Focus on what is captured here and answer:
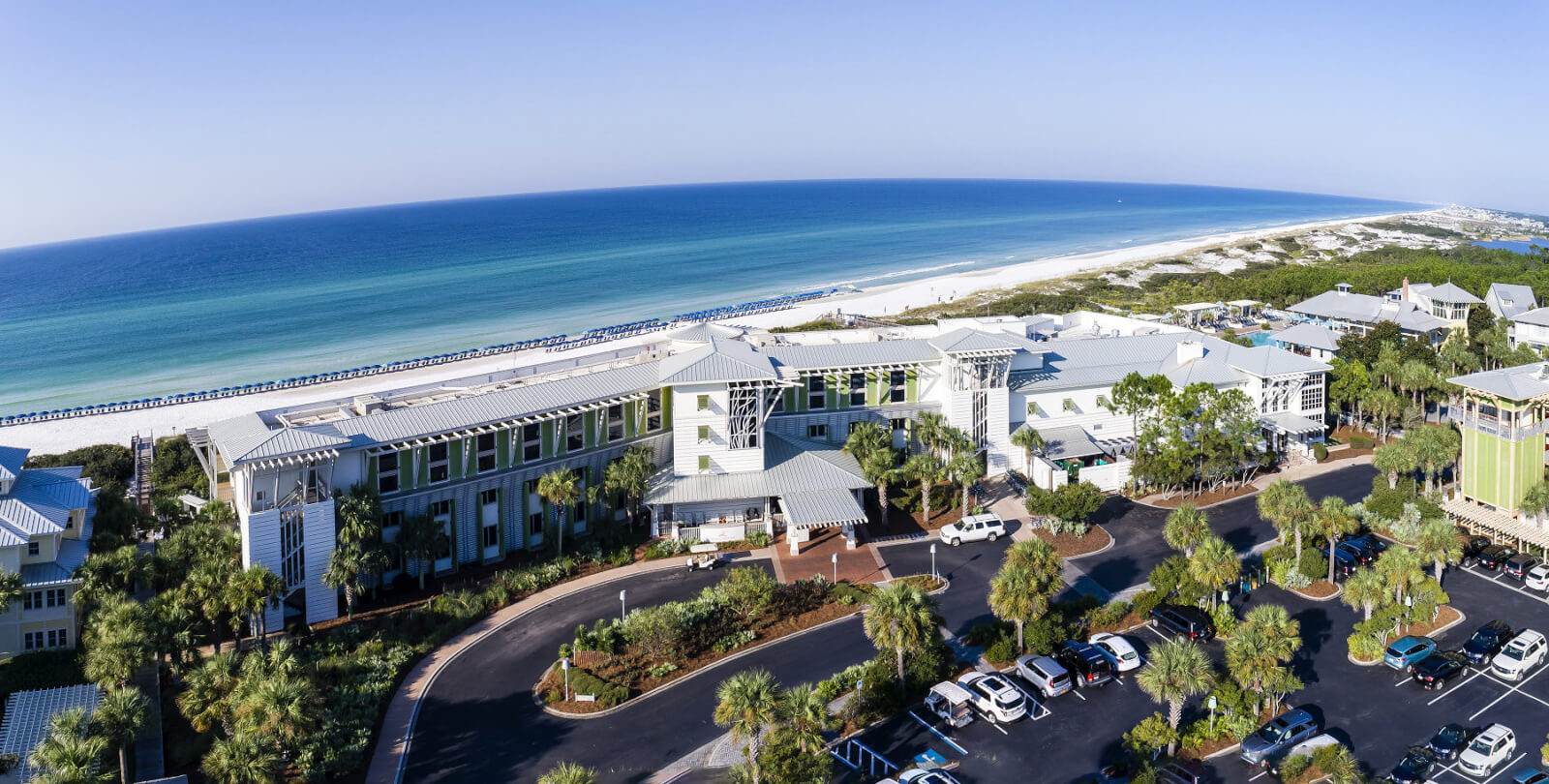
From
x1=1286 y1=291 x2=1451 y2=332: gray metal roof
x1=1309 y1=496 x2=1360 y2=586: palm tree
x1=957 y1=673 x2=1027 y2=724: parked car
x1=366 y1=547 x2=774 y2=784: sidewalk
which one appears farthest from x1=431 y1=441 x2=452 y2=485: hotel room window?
x1=1286 y1=291 x2=1451 y2=332: gray metal roof

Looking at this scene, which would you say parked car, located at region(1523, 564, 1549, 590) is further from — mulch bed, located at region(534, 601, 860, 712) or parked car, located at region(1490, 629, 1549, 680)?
mulch bed, located at region(534, 601, 860, 712)

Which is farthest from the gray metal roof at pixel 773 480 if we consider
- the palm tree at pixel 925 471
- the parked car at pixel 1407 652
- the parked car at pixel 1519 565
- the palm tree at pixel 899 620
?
the parked car at pixel 1519 565

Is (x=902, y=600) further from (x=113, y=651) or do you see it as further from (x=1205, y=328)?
(x=1205, y=328)

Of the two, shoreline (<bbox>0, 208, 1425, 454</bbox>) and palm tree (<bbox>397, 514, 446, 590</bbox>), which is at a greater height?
shoreline (<bbox>0, 208, 1425, 454</bbox>)

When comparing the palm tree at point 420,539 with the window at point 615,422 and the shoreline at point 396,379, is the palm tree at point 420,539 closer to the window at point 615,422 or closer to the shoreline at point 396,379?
the window at point 615,422

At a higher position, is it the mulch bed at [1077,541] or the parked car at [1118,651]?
the mulch bed at [1077,541]

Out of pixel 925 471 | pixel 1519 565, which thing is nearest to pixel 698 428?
pixel 925 471
